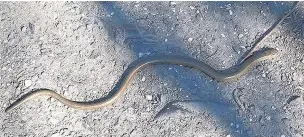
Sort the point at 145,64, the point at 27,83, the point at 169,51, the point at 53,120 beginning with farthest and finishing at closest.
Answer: the point at 169,51 < the point at 145,64 < the point at 27,83 < the point at 53,120

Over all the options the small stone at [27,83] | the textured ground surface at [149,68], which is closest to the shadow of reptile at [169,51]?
the textured ground surface at [149,68]

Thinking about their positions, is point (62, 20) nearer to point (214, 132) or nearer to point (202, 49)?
point (202, 49)

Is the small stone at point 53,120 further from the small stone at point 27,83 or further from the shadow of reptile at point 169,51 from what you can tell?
the shadow of reptile at point 169,51

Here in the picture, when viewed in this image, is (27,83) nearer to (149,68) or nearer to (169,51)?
(149,68)

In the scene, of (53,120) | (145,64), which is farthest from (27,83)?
(145,64)

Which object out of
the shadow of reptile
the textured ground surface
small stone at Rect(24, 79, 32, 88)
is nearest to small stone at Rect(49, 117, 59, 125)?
the textured ground surface

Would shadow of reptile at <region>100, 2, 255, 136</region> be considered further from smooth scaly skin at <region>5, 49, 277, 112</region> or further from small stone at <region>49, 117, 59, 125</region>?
small stone at <region>49, 117, 59, 125</region>

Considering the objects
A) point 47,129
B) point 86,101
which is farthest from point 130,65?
point 47,129
